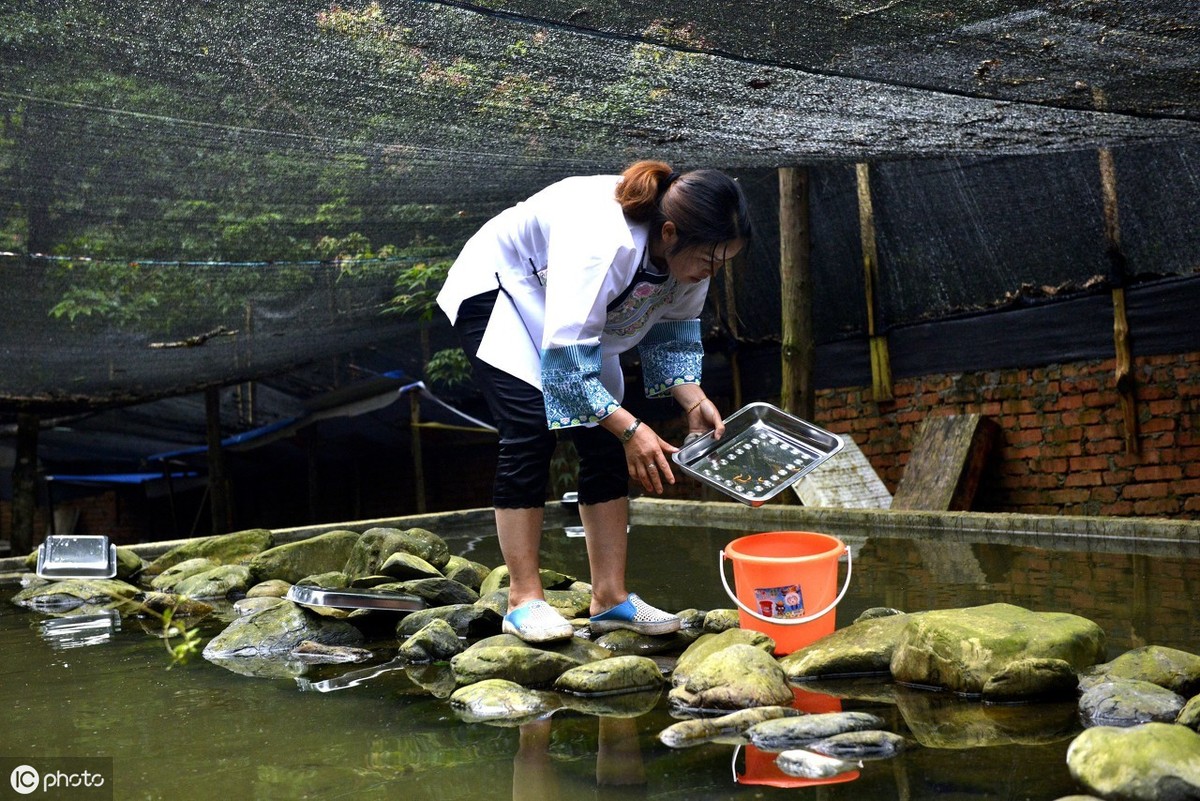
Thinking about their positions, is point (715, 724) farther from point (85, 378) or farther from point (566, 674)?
point (85, 378)

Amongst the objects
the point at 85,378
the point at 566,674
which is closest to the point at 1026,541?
the point at 566,674

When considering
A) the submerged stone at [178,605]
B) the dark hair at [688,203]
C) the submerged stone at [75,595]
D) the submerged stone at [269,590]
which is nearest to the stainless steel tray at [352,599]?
the submerged stone at [178,605]

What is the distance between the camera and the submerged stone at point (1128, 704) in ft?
5.82

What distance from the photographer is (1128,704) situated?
5.90 feet

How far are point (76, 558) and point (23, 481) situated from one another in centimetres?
373

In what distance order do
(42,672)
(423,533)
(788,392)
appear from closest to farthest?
1. (42,672)
2. (423,533)
3. (788,392)

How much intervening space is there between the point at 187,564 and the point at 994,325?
4.31m

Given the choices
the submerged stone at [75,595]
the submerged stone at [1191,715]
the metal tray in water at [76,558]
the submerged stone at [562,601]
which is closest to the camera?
the submerged stone at [1191,715]

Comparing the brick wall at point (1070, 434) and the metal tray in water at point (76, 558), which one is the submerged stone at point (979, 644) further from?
the brick wall at point (1070, 434)

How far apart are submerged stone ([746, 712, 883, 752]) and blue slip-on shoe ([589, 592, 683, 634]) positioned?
880mm

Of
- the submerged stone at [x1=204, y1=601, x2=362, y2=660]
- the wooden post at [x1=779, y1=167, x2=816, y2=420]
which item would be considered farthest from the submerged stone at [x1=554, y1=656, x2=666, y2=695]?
the wooden post at [x1=779, y1=167, x2=816, y2=420]

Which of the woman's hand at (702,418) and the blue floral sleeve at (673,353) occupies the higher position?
the blue floral sleeve at (673,353)

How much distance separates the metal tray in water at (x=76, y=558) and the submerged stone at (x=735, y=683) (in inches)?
119

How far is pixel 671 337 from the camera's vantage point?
277cm
